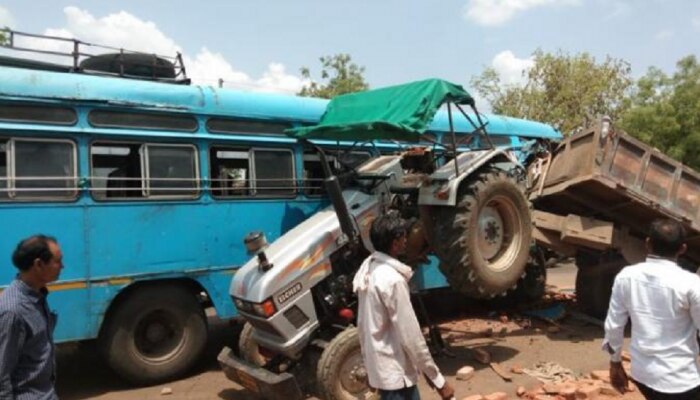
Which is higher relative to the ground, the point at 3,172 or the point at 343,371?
the point at 3,172

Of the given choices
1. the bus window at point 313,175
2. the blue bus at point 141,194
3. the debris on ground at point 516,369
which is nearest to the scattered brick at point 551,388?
the debris on ground at point 516,369

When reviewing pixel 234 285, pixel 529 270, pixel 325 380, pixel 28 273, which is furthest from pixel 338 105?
pixel 28 273

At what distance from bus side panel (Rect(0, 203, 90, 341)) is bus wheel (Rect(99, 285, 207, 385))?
1.17 ft

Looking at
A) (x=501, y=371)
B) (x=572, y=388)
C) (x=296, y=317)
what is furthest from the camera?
(x=501, y=371)

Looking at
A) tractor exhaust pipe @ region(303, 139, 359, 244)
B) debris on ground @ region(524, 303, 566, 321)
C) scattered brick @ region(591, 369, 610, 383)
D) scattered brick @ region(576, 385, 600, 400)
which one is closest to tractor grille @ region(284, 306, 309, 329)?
tractor exhaust pipe @ region(303, 139, 359, 244)

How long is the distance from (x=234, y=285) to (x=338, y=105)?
246cm

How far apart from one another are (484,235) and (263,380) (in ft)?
9.41

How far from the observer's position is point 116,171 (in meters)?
6.12

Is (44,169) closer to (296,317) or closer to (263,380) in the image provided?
(296,317)

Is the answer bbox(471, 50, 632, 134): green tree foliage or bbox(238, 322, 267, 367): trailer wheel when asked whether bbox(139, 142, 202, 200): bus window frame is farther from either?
bbox(471, 50, 632, 134): green tree foliage

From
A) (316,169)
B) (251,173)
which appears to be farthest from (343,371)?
(316,169)

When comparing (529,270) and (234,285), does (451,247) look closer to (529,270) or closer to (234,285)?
(234,285)

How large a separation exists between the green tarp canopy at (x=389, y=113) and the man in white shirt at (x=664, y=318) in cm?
282

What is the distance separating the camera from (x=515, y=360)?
22.4ft
